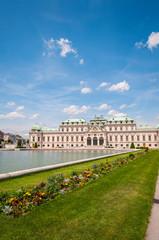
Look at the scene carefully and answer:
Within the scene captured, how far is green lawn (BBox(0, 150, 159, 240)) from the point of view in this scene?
4.21m

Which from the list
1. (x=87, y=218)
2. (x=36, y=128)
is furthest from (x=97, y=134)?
(x=87, y=218)

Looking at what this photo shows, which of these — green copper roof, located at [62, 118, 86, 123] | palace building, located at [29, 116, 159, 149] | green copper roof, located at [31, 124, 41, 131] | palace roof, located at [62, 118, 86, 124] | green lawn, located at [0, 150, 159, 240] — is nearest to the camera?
green lawn, located at [0, 150, 159, 240]

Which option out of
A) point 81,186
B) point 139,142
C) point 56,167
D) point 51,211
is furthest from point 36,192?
point 139,142

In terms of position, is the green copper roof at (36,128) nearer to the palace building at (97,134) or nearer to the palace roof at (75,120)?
the palace building at (97,134)

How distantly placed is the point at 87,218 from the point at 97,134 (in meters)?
82.9

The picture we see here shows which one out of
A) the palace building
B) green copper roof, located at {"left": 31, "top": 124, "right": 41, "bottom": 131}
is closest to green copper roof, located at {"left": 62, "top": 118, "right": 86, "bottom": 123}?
the palace building

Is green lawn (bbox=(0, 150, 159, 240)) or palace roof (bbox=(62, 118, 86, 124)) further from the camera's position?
palace roof (bbox=(62, 118, 86, 124))

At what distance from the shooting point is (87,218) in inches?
197

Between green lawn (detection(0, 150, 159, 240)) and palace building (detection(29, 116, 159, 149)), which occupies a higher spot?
palace building (detection(29, 116, 159, 149))

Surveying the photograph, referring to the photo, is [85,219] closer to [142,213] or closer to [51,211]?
[51,211]

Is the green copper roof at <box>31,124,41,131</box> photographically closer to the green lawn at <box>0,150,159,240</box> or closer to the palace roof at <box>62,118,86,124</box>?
the palace roof at <box>62,118,86,124</box>

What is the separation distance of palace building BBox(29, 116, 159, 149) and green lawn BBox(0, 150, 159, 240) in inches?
2982

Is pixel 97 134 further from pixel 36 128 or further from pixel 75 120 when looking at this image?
pixel 36 128

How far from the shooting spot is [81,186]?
8703 mm
